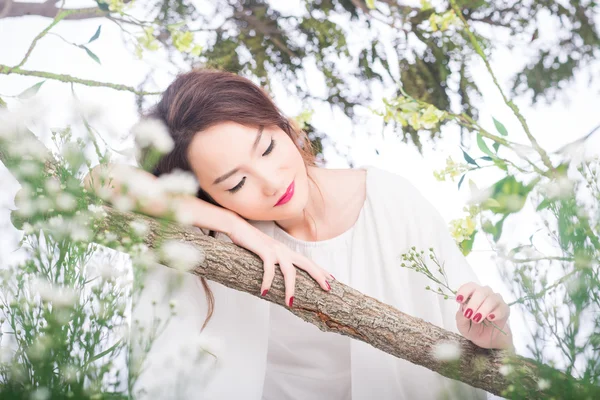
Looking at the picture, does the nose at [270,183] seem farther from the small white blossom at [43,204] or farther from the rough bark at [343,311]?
the small white blossom at [43,204]

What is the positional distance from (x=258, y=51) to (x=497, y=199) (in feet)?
2.35

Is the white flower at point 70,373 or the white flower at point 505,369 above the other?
the white flower at point 505,369

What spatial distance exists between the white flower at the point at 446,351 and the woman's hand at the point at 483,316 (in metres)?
0.02

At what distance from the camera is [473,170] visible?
3.39ft

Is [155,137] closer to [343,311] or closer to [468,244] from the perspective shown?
[343,311]

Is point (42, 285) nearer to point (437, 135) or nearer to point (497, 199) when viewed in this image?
point (497, 199)

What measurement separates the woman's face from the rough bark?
9 cm

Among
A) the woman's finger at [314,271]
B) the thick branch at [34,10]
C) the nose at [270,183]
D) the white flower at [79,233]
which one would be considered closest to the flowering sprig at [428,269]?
the woman's finger at [314,271]

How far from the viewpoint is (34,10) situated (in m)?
1.24

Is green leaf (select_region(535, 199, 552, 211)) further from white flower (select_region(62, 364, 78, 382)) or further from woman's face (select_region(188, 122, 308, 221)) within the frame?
white flower (select_region(62, 364, 78, 382))

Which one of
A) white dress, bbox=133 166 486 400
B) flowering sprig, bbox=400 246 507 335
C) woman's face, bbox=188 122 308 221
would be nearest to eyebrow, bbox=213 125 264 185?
woman's face, bbox=188 122 308 221

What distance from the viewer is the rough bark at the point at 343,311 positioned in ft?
2.53

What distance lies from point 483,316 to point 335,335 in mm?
360

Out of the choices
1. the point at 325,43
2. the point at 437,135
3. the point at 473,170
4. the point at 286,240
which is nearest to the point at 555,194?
the point at 473,170
